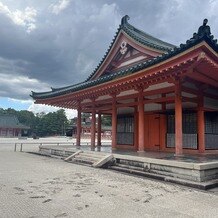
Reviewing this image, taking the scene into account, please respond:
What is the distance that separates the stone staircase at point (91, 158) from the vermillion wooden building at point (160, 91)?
1.73 meters

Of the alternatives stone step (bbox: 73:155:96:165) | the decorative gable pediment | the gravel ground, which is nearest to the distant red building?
the decorative gable pediment

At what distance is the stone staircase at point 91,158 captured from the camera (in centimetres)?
1171

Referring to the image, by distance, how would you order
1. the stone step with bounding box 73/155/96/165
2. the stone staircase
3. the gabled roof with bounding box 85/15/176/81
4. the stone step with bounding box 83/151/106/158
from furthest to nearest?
the gabled roof with bounding box 85/15/176/81 → the stone step with bounding box 73/155/96/165 → the stone step with bounding box 83/151/106/158 → the stone staircase

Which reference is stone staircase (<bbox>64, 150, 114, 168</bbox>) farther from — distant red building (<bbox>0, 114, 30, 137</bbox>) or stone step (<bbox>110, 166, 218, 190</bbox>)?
distant red building (<bbox>0, 114, 30, 137</bbox>)

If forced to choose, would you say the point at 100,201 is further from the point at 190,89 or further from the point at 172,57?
the point at 190,89

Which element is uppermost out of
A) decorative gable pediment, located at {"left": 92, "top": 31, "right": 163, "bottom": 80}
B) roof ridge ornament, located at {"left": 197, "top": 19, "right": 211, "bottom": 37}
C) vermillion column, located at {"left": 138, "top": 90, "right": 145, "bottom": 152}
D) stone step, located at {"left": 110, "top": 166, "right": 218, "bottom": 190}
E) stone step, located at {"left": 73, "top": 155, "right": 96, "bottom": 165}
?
decorative gable pediment, located at {"left": 92, "top": 31, "right": 163, "bottom": 80}

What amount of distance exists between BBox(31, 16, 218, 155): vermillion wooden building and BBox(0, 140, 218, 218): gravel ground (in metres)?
3.51

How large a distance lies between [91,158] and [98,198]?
6835 millimetres

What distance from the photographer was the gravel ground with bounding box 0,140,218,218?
529 centimetres

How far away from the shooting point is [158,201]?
6.23m

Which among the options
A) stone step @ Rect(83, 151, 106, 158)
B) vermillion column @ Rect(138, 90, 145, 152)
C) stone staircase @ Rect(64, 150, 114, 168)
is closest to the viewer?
stone staircase @ Rect(64, 150, 114, 168)

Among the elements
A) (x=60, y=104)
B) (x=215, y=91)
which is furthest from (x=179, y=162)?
(x=60, y=104)

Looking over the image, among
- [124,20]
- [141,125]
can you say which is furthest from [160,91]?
[124,20]

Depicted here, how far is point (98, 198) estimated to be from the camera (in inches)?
251
